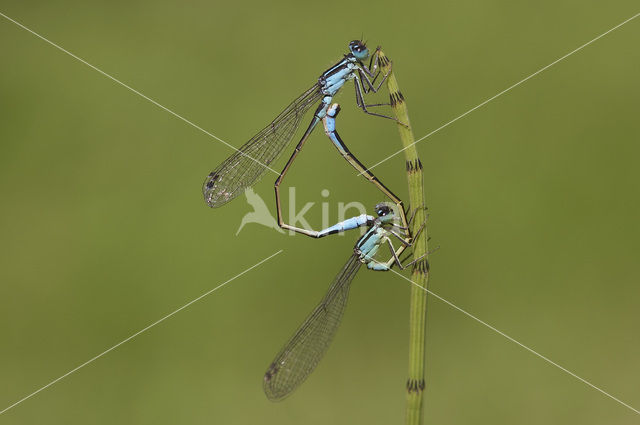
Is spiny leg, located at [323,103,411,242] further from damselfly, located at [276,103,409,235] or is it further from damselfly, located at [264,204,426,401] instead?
damselfly, located at [264,204,426,401]

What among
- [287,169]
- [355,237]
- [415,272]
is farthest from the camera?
[355,237]

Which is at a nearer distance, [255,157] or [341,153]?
[341,153]

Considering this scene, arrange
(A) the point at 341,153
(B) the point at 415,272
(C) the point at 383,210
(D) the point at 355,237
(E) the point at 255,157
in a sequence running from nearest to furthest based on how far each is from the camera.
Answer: (B) the point at 415,272 < (C) the point at 383,210 < (A) the point at 341,153 < (E) the point at 255,157 < (D) the point at 355,237

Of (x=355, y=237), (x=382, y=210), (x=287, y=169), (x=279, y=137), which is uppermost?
(x=279, y=137)

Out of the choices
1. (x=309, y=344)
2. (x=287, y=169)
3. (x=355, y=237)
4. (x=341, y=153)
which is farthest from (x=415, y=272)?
(x=355, y=237)

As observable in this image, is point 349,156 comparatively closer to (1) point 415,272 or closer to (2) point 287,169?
(2) point 287,169

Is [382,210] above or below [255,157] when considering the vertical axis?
below

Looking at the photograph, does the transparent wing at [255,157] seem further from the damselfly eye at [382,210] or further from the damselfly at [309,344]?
the damselfly eye at [382,210]

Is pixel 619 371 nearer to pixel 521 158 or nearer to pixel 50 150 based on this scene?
pixel 521 158

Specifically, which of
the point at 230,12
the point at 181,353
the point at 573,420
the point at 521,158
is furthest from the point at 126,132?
the point at 573,420
